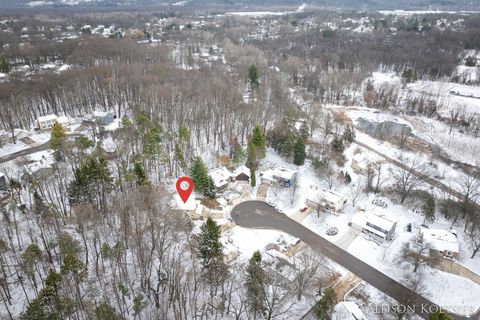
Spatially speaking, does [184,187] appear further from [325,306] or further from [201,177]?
[325,306]

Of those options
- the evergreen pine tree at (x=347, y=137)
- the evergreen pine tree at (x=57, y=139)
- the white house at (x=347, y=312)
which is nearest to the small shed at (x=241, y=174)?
the evergreen pine tree at (x=347, y=137)

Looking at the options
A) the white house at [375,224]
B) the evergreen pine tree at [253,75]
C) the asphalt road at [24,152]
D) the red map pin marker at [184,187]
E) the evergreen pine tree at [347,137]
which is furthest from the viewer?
the evergreen pine tree at [253,75]

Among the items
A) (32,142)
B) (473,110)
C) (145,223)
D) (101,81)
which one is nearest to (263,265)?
(145,223)

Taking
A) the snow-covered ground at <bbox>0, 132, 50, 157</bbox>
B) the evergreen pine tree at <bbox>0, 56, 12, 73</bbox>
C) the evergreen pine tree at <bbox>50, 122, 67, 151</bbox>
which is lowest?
the snow-covered ground at <bbox>0, 132, 50, 157</bbox>

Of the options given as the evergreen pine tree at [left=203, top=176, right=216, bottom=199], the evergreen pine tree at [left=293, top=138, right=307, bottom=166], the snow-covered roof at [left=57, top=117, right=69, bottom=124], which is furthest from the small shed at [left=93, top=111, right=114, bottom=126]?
the evergreen pine tree at [left=293, top=138, right=307, bottom=166]

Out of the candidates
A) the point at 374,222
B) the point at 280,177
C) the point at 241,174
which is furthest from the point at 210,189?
the point at 374,222

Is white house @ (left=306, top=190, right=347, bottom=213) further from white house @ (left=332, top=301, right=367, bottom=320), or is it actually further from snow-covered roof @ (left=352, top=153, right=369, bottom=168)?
white house @ (left=332, top=301, right=367, bottom=320)

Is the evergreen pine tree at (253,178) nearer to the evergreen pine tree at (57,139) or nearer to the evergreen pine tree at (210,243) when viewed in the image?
the evergreen pine tree at (210,243)

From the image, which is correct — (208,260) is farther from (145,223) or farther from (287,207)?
(287,207)
